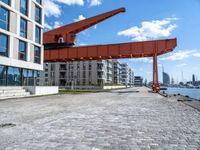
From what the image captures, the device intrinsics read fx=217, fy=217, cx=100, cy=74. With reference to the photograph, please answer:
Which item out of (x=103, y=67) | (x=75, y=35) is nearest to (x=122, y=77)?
(x=103, y=67)

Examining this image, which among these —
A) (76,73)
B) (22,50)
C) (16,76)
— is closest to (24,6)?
(22,50)

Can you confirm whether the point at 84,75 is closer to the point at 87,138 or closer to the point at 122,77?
the point at 122,77

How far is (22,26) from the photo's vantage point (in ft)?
91.6

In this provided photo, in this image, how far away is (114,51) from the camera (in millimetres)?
37562

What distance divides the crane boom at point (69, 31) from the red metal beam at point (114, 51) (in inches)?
112

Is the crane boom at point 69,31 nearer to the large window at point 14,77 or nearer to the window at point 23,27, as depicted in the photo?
the window at point 23,27

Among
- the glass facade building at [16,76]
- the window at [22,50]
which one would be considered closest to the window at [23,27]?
the window at [22,50]

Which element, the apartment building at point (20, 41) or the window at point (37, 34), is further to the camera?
the window at point (37, 34)

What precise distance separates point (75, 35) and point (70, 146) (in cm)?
4002

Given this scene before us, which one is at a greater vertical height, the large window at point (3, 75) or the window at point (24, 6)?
the window at point (24, 6)

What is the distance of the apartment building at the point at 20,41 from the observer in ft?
80.0

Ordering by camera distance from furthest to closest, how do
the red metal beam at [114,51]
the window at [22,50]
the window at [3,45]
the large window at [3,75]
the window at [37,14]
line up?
the red metal beam at [114,51], the window at [37,14], the window at [22,50], the large window at [3,75], the window at [3,45]

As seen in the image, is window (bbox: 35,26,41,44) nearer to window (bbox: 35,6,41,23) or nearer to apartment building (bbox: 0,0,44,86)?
apartment building (bbox: 0,0,44,86)

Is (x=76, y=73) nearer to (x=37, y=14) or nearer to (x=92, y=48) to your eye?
(x=92, y=48)
